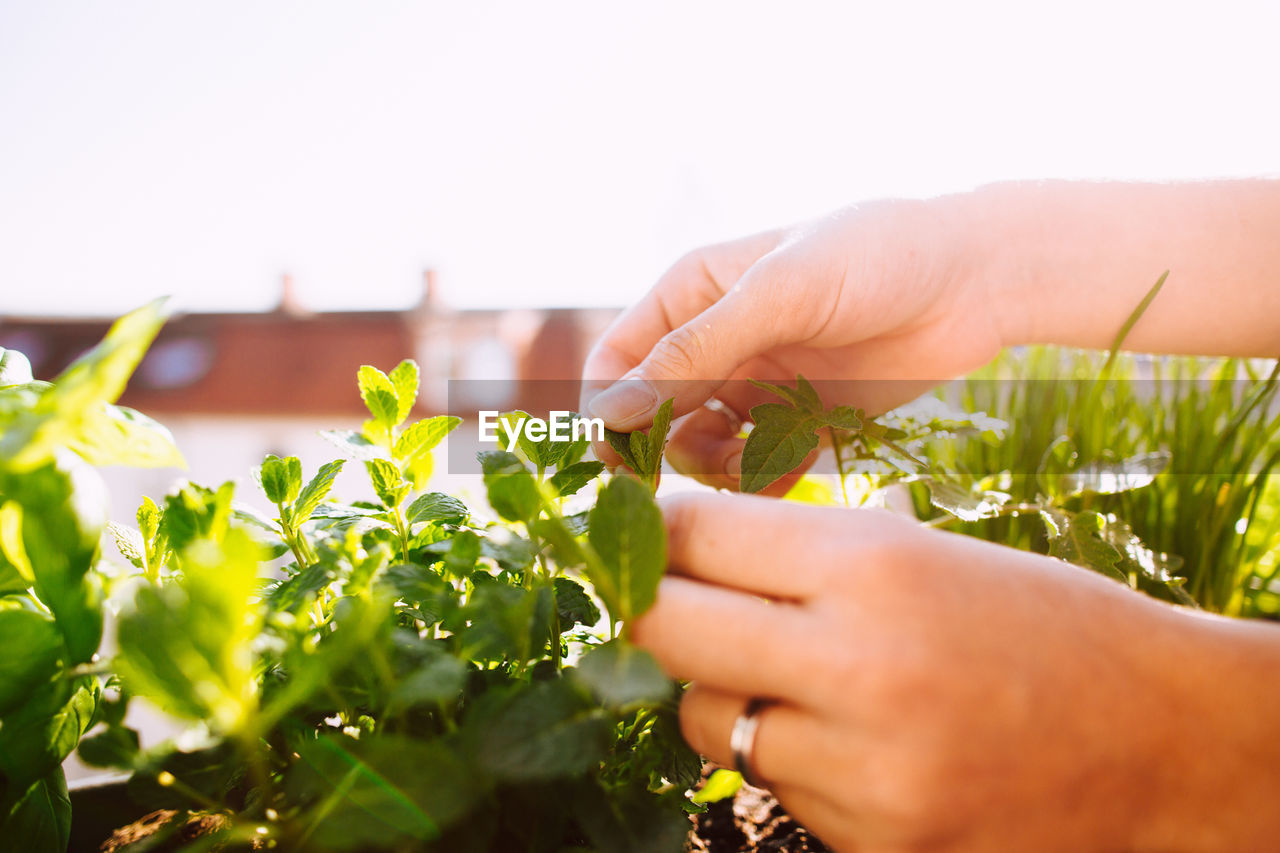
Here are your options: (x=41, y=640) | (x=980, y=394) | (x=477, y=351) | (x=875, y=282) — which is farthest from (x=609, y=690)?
(x=477, y=351)

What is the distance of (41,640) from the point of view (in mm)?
216

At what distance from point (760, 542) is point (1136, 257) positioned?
611mm

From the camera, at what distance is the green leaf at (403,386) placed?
0.32 metres

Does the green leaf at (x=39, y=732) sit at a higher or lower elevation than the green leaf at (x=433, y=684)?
lower

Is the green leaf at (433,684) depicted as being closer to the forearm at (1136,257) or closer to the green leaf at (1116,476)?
the green leaf at (1116,476)

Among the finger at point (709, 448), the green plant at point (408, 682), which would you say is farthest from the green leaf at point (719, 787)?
the finger at point (709, 448)

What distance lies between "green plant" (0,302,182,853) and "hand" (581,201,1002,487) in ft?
1.02

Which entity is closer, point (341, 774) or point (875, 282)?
point (341, 774)

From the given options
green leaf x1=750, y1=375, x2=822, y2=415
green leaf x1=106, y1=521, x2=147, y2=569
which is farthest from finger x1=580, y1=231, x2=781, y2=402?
green leaf x1=106, y1=521, x2=147, y2=569

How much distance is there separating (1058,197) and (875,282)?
22 cm

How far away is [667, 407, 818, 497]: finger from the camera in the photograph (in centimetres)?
72

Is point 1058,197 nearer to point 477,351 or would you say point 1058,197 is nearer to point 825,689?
point 825,689

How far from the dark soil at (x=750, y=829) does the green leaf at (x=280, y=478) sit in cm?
32

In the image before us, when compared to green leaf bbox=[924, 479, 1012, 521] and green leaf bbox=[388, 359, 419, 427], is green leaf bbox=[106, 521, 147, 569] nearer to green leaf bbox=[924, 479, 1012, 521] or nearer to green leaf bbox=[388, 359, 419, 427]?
green leaf bbox=[388, 359, 419, 427]
